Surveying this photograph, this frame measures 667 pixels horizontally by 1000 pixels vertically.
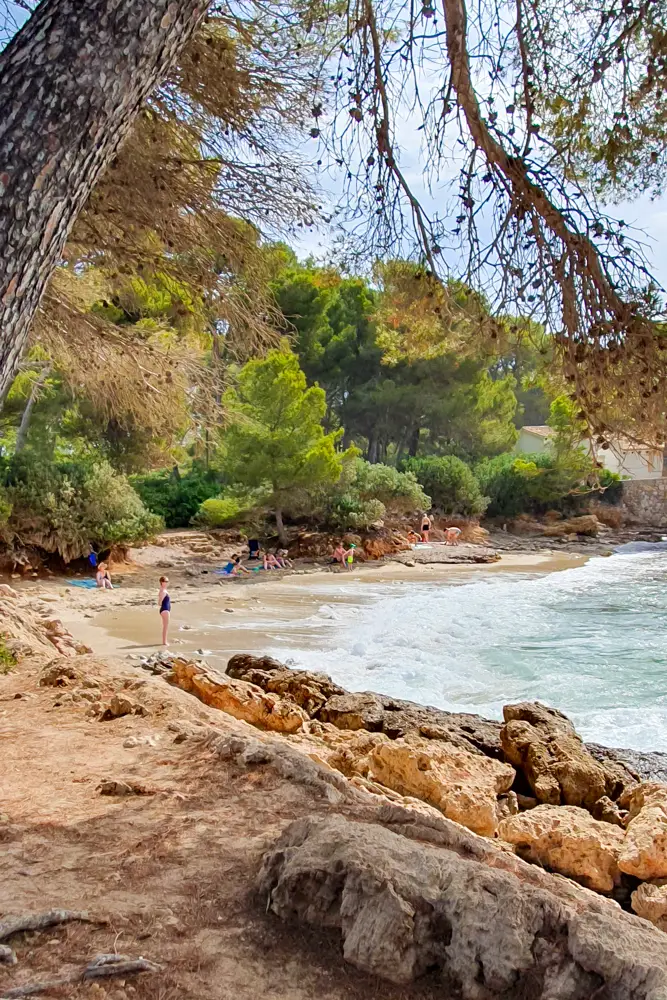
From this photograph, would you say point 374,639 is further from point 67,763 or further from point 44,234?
point 44,234

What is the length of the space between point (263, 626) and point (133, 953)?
10422 millimetres

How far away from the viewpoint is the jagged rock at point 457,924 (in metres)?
1.91

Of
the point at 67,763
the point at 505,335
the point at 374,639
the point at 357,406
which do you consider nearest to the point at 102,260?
the point at 505,335

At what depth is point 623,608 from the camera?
636 inches

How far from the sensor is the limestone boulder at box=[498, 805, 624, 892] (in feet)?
13.8

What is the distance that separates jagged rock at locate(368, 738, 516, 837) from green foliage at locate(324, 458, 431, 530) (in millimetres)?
18028

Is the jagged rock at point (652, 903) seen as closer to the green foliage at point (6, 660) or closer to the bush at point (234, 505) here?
the green foliage at point (6, 660)

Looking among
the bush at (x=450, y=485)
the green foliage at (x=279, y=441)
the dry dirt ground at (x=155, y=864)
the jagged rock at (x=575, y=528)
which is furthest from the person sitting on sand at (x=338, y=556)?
the dry dirt ground at (x=155, y=864)

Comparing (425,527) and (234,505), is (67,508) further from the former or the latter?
(425,527)

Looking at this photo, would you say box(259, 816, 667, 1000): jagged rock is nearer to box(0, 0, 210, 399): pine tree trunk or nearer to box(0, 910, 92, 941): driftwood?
box(0, 910, 92, 941): driftwood

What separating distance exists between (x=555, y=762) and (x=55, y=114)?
5319 millimetres

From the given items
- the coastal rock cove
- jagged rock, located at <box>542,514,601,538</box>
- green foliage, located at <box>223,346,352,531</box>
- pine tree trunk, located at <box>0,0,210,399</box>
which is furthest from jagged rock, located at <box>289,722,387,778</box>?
jagged rock, located at <box>542,514,601,538</box>

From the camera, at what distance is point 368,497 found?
83.0 ft

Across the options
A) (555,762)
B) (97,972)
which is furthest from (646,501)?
(97,972)
